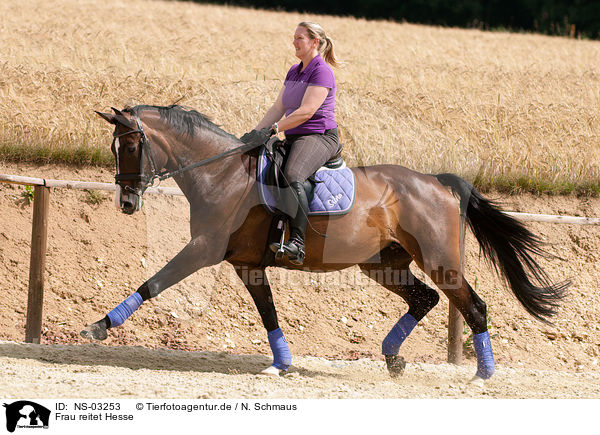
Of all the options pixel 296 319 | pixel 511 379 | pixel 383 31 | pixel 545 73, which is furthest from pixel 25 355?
pixel 383 31

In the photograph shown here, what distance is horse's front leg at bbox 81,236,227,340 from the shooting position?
5176mm

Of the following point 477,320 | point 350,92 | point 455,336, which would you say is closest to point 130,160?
point 477,320

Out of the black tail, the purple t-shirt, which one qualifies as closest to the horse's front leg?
the purple t-shirt

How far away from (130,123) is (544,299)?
12.4 ft

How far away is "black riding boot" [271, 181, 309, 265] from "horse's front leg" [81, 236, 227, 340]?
1.54ft

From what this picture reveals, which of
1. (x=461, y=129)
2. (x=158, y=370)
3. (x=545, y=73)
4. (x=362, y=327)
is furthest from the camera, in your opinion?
(x=545, y=73)

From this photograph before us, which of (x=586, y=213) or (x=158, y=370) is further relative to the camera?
(x=586, y=213)

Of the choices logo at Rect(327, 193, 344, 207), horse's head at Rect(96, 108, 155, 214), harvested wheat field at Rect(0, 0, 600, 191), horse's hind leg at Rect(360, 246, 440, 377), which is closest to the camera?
horse's head at Rect(96, 108, 155, 214)

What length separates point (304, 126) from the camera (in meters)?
5.79

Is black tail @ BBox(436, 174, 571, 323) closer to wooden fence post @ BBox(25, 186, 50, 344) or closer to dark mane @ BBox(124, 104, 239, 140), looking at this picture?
dark mane @ BBox(124, 104, 239, 140)

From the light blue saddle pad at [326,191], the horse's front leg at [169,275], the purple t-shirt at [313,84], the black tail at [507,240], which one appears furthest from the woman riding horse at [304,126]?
the black tail at [507,240]

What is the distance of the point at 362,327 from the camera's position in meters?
8.04

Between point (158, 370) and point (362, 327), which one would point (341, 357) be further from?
point (158, 370)

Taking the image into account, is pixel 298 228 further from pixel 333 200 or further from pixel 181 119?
pixel 181 119
